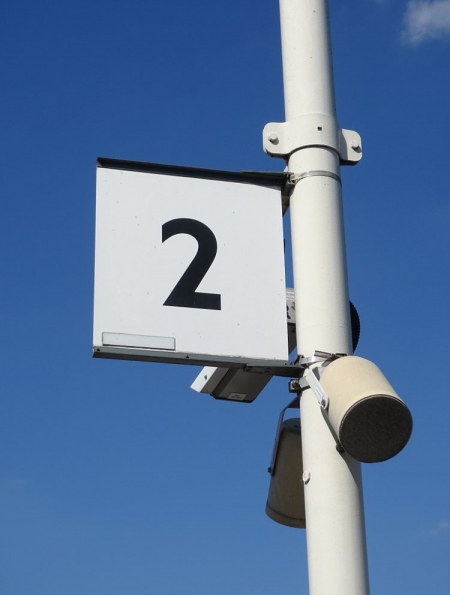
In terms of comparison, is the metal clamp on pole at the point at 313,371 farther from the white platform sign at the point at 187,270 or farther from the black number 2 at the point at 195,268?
the black number 2 at the point at 195,268

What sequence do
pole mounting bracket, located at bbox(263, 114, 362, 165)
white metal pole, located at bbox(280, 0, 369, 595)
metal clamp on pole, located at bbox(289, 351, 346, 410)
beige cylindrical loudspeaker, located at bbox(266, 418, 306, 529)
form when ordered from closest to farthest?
white metal pole, located at bbox(280, 0, 369, 595)
metal clamp on pole, located at bbox(289, 351, 346, 410)
beige cylindrical loudspeaker, located at bbox(266, 418, 306, 529)
pole mounting bracket, located at bbox(263, 114, 362, 165)

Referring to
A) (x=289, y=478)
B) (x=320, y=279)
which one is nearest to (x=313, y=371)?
(x=320, y=279)

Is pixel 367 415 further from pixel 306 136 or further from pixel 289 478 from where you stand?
pixel 306 136

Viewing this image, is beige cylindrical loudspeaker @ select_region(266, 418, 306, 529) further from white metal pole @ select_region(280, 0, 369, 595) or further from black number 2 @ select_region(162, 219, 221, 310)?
black number 2 @ select_region(162, 219, 221, 310)

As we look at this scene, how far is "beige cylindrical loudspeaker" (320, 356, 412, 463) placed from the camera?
391 cm

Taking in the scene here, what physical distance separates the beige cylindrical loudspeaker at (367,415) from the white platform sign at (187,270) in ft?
1.60

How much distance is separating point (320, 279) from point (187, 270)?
1.75ft

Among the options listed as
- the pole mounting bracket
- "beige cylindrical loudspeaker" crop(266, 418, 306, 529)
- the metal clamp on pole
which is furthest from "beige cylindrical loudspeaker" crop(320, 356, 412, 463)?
the pole mounting bracket

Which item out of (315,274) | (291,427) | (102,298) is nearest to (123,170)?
(102,298)

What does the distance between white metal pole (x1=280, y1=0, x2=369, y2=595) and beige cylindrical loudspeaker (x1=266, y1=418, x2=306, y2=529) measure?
34 centimetres

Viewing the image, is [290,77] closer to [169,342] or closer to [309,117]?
[309,117]

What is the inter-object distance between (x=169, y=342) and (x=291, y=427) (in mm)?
700

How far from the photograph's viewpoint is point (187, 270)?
14.9ft

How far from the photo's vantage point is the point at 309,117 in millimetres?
4840
